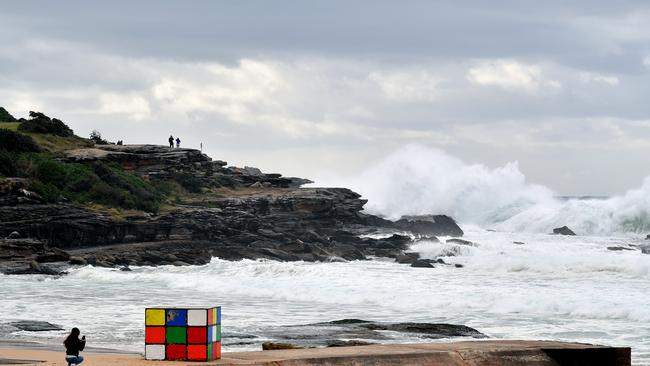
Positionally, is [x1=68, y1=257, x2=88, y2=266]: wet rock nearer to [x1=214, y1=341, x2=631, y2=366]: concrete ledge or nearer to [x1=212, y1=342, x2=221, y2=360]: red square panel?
[x1=214, y1=341, x2=631, y2=366]: concrete ledge

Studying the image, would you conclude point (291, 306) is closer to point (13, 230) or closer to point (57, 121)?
point (13, 230)

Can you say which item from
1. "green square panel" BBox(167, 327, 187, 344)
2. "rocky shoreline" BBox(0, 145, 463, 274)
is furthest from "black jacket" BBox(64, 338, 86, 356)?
"rocky shoreline" BBox(0, 145, 463, 274)

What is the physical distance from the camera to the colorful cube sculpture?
14766mm

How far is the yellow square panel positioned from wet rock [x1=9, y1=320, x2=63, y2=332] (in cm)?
988

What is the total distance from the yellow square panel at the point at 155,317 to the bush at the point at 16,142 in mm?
46487

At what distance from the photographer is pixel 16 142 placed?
199 ft

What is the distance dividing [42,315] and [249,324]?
18.7 feet

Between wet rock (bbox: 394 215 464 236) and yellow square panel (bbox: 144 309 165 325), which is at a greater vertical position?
wet rock (bbox: 394 215 464 236)

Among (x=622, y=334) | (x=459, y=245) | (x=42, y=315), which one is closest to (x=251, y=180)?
(x=459, y=245)

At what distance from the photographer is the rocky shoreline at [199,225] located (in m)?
49.0

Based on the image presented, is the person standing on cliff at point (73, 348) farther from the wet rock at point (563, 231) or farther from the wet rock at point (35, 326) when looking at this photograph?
the wet rock at point (563, 231)

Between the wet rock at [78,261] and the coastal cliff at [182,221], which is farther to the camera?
the coastal cliff at [182,221]

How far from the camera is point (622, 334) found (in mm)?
25125

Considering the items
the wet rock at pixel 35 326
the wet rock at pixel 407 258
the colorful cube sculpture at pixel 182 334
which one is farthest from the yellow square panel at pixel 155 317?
the wet rock at pixel 407 258
